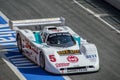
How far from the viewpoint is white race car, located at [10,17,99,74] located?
27469 mm

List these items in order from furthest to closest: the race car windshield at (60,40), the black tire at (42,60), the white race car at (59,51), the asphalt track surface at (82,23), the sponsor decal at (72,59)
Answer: the race car windshield at (60,40) → the asphalt track surface at (82,23) → the black tire at (42,60) → the sponsor decal at (72,59) → the white race car at (59,51)

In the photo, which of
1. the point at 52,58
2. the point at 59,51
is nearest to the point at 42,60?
the point at 52,58

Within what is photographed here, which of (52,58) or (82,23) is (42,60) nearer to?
(52,58)

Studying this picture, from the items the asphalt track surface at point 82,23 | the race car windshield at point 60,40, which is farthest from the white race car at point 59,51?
the asphalt track surface at point 82,23

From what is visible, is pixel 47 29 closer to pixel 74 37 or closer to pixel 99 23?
pixel 74 37

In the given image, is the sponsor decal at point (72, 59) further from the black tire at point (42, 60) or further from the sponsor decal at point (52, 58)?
the black tire at point (42, 60)

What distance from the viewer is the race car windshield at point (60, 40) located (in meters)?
29.0

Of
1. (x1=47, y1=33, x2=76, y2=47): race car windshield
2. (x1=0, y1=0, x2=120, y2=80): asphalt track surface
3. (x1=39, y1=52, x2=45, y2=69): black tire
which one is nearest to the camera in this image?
(x1=39, y1=52, x2=45, y2=69): black tire

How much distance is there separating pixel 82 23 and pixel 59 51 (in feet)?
32.0

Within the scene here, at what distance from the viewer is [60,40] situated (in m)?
29.2

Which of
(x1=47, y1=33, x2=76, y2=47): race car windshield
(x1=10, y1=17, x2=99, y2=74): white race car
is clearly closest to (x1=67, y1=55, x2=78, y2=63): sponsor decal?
Answer: (x1=10, y1=17, x2=99, y2=74): white race car

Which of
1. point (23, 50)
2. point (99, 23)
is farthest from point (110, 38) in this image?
point (23, 50)

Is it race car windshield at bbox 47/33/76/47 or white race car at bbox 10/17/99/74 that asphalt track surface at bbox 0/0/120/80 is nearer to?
white race car at bbox 10/17/99/74

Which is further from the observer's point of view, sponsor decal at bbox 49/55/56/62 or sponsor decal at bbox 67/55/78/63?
Answer: sponsor decal at bbox 67/55/78/63
